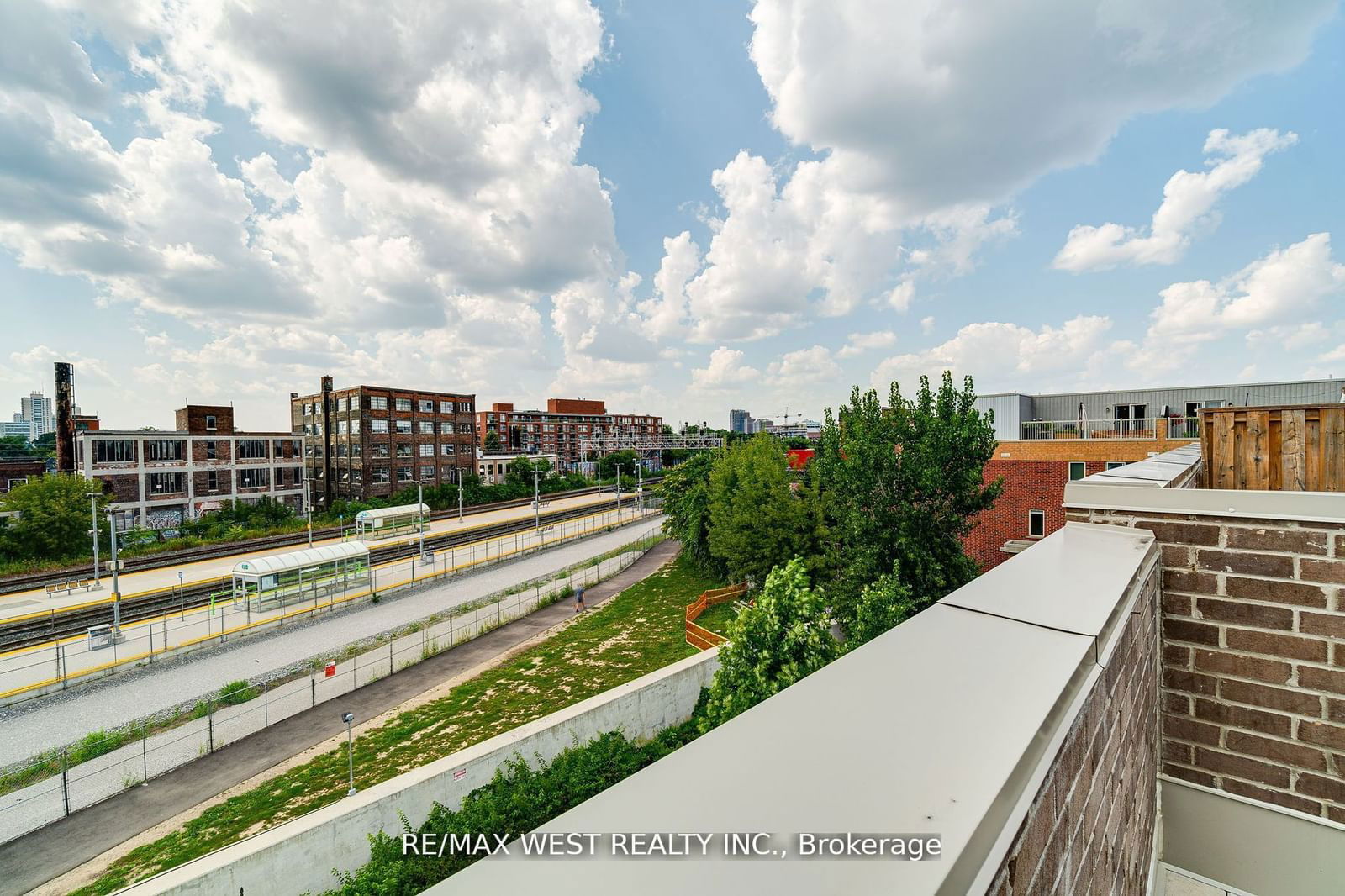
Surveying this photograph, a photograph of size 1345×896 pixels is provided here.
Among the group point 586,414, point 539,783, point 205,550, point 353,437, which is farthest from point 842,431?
point 586,414

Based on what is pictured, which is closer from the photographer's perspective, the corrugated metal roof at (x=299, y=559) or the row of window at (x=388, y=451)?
the corrugated metal roof at (x=299, y=559)

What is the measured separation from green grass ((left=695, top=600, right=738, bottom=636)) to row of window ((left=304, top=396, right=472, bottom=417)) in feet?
131

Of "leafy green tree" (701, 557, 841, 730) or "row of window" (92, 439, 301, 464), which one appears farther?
"row of window" (92, 439, 301, 464)

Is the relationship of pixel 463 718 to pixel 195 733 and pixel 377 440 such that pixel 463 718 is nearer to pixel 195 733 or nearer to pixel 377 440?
pixel 195 733

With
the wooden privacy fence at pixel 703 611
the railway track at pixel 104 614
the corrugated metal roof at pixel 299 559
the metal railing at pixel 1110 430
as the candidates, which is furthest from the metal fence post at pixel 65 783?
the metal railing at pixel 1110 430

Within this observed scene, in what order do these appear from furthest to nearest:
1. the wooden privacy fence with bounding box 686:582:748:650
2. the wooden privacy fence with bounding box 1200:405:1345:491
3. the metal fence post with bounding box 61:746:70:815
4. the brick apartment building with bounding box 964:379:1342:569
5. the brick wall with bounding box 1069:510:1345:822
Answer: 1. the brick apartment building with bounding box 964:379:1342:569
2. the wooden privacy fence with bounding box 686:582:748:650
3. the metal fence post with bounding box 61:746:70:815
4. the wooden privacy fence with bounding box 1200:405:1345:491
5. the brick wall with bounding box 1069:510:1345:822

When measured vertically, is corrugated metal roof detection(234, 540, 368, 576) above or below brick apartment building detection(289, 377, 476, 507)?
below

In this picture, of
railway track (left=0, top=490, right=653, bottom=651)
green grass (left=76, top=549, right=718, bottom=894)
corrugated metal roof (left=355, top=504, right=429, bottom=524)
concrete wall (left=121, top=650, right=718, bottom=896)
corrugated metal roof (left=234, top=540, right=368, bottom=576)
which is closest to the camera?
concrete wall (left=121, top=650, right=718, bottom=896)

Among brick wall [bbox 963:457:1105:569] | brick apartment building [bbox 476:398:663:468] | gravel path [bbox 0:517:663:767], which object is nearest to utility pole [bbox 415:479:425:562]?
gravel path [bbox 0:517:663:767]

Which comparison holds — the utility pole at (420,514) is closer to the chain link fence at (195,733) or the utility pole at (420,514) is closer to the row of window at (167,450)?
the chain link fence at (195,733)

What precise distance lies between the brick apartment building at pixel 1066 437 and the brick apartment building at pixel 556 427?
251 feet

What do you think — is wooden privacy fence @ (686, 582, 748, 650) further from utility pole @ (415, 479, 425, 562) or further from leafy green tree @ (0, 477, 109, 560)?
leafy green tree @ (0, 477, 109, 560)

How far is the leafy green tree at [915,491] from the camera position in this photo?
48.3 ft

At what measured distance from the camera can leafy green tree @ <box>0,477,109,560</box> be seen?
2680cm
